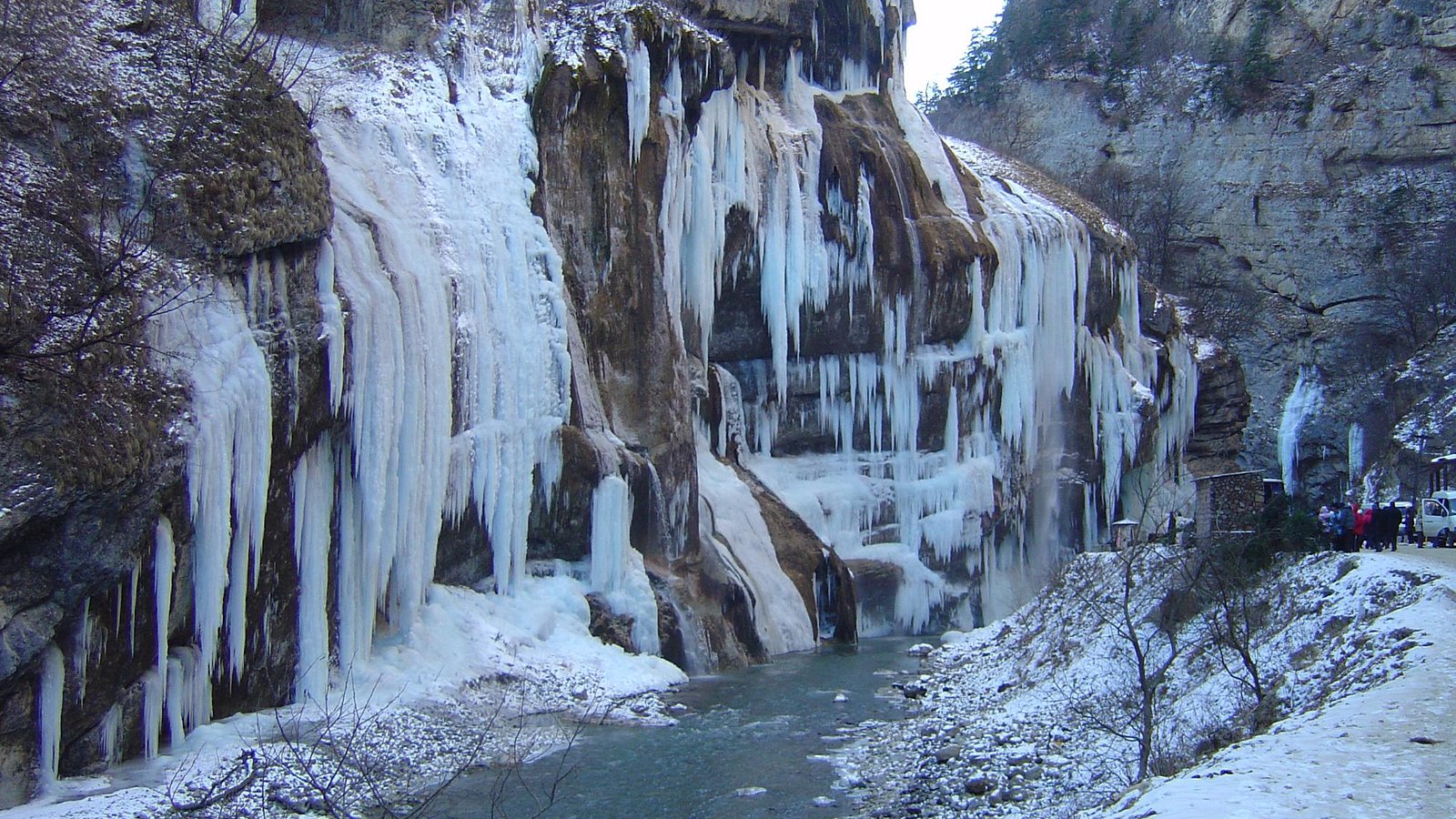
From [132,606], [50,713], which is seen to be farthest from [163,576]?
[50,713]

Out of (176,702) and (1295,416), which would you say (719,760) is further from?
(1295,416)

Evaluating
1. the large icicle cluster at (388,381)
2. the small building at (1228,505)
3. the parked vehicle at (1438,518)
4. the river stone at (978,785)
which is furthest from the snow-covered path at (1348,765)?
the parked vehicle at (1438,518)

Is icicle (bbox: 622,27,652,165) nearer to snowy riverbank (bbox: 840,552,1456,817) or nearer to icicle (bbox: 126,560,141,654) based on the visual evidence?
snowy riverbank (bbox: 840,552,1456,817)

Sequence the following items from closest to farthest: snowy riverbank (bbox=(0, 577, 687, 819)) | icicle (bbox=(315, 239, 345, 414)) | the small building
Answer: snowy riverbank (bbox=(0, 577, 687, 819)) < icicle (bbox=(315, 239, 345, 414)) < the small building

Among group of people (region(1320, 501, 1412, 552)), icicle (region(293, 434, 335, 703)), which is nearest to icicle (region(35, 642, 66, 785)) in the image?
icicle (region(293, 434, 335, 703))

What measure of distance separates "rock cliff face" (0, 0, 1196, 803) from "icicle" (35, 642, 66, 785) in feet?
0.13

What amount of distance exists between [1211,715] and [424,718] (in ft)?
31.4

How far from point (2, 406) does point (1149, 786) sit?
435 inches

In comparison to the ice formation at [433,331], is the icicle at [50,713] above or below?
below

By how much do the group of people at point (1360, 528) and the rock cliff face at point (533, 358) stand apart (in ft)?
34.1

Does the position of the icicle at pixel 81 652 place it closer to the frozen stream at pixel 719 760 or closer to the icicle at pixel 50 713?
the icicle at pixel 50 713

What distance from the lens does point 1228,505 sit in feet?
78.4

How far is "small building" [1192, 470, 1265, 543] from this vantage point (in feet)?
76.0

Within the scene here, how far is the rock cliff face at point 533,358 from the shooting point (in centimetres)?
1545
